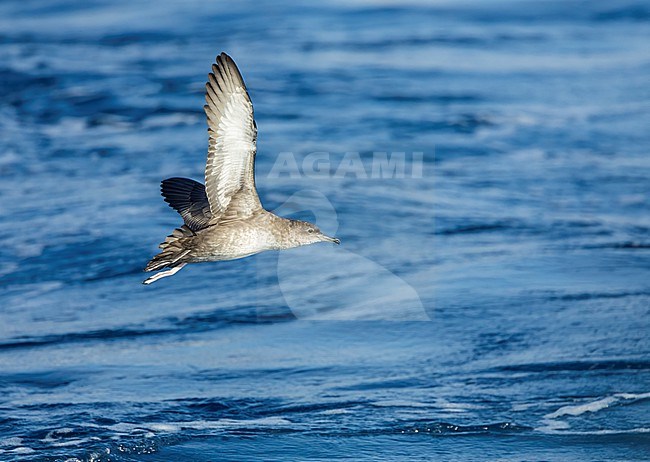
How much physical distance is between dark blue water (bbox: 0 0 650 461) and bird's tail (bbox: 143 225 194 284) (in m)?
1.01

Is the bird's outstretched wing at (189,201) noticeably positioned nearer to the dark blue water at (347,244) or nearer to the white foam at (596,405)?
the dark blue water at (347,244)

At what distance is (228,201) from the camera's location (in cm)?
636

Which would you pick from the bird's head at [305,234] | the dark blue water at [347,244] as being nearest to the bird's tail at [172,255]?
the bird's head at [305,234]

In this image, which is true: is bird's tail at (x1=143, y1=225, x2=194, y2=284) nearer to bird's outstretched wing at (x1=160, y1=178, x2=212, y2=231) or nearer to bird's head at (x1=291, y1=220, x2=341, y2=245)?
bird's outstretched wing at (x1=160, y1=178, x2=212, y2=231)

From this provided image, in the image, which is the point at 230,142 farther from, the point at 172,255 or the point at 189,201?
the point at 189,201

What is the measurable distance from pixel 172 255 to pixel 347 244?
3.62 meters

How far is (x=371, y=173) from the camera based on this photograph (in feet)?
37.0

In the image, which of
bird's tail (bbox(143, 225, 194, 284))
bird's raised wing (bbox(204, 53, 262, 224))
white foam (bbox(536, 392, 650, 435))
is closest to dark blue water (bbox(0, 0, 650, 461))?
white foam (bbox(536, 392, 650, 435))

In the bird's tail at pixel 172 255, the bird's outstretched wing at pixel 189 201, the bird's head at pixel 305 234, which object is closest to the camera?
the bird's tail at pixel 172 255

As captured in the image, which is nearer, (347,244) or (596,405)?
(596,405)

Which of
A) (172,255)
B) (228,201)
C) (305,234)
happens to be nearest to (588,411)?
(305,234)

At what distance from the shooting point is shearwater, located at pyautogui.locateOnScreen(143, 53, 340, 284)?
19.9 feet

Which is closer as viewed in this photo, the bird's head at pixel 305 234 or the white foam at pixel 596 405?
the bird's head at pixel 305 234

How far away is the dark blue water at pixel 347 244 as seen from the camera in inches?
267
